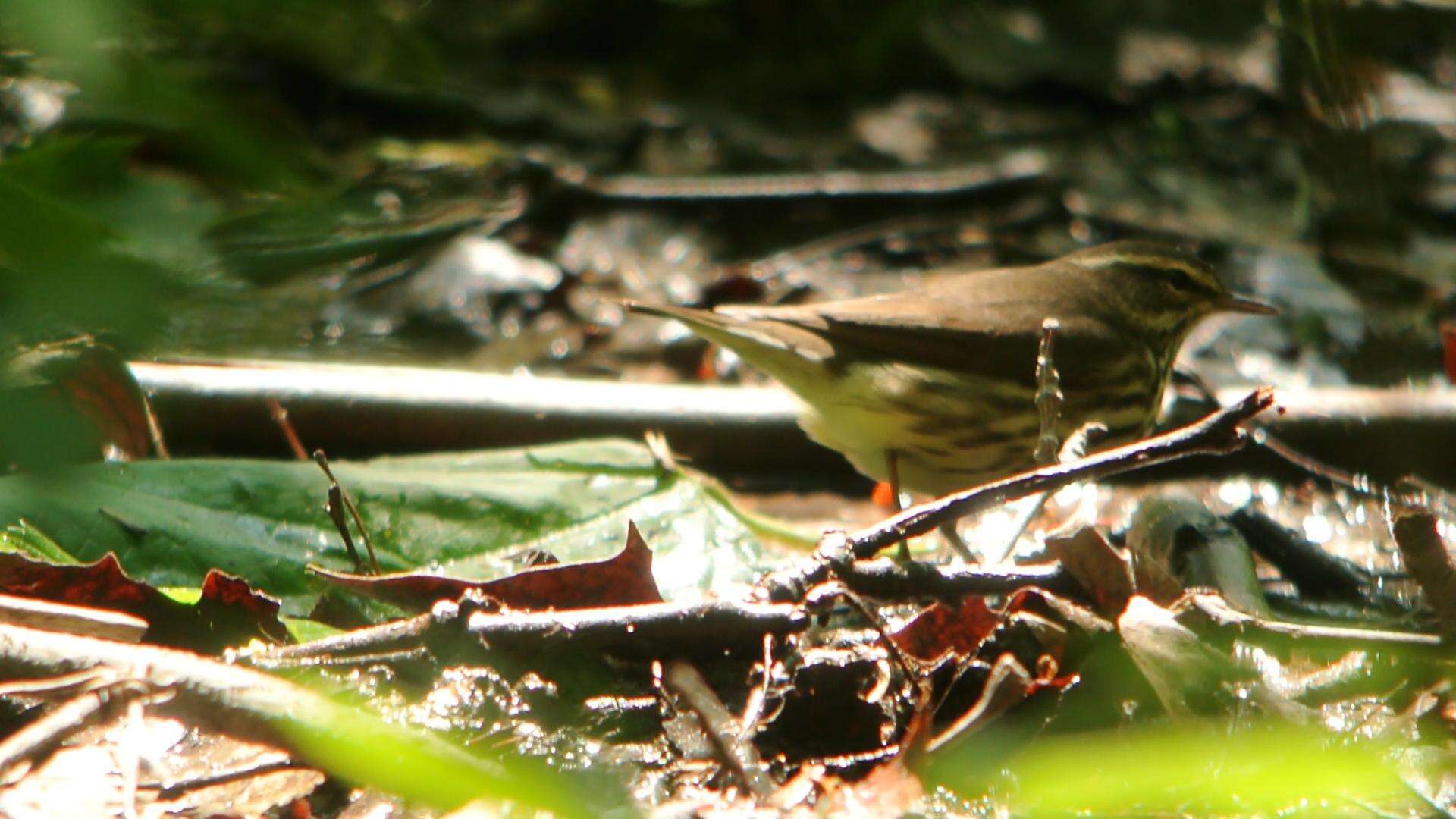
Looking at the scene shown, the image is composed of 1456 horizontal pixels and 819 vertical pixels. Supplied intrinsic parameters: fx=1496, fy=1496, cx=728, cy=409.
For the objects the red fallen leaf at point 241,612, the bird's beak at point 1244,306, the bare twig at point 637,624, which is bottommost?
the red fallen leaf at point 241,612

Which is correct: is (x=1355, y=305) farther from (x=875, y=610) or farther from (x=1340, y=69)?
(x=1340, y=69)

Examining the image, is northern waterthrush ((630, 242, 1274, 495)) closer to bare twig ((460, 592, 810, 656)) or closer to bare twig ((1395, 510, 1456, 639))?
bare twig ((1395, 510, 1456, 639))

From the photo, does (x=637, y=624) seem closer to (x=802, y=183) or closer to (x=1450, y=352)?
(x=1450, y=352)

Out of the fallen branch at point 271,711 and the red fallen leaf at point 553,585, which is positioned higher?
the fallen branch at point 271,711

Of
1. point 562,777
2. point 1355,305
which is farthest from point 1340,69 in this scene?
point 1355,305

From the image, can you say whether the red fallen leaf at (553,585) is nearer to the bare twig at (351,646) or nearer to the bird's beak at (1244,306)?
the bare twig at (351,646)

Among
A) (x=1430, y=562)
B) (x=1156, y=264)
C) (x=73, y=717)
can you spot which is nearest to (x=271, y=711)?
(x=73, y=717)

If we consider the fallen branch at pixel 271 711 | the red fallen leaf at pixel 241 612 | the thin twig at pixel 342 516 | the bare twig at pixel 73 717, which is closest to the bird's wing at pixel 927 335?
the thin twig at pixel 342 516
